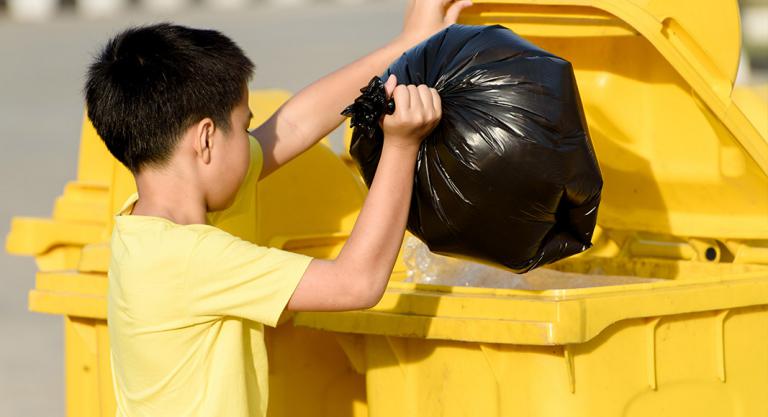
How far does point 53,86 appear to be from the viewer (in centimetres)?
1413

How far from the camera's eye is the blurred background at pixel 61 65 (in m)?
5.93

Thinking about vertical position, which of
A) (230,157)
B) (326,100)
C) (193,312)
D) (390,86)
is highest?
(326,100)

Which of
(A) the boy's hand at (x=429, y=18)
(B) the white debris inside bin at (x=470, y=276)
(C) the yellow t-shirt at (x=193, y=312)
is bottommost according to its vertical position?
(C) the yellow t-shirt at (x=193, y=312)

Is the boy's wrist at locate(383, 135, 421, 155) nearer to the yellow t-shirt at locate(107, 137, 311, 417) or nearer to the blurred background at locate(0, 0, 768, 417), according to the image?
the yellow t-shirt at locate(107, 137, 311, 417)

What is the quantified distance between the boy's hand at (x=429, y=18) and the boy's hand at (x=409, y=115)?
21.9 inches

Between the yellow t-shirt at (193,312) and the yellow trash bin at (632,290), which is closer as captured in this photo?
the yellow t-shirt at (193,312)

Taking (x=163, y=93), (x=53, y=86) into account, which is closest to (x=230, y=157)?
(x=163, y=93)

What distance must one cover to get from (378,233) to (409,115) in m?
0.22

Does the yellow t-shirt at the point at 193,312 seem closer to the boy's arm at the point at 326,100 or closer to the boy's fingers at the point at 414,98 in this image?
the boy's fingers at the point at 414,98

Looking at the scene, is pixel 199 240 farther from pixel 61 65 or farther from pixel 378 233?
pixel 61 65

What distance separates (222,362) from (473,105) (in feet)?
2.29

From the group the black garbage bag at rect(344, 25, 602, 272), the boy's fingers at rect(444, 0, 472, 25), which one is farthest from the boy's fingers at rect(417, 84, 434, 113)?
the boy's fingers at rect(444, 0, 472, 25)

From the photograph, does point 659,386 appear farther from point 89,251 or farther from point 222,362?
point 89,251

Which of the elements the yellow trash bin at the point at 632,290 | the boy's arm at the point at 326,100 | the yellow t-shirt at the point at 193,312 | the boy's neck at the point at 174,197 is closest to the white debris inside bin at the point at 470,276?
the yellow trash bin at the point at 632,290
